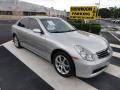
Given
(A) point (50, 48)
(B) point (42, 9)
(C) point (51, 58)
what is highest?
(B) point (42, 9)

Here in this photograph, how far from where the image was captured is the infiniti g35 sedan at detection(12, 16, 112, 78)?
11.9 ft

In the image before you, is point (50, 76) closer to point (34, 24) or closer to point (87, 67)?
point (87, 67)

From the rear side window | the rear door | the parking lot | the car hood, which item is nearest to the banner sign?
the rear side window

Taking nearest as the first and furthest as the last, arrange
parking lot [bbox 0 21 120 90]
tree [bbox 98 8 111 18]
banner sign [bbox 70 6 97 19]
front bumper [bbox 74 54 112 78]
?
front bumper [bbox 74 54 112 78] < parking lot [bbox 0 21 120 90] < banner sign [bbox 70 6 97 19] < tree [bbox 98 8 111 18]

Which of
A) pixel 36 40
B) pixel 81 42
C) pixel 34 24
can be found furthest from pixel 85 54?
pixel 34 24

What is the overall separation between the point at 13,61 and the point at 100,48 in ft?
10.1

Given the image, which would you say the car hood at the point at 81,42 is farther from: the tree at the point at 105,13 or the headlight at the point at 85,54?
the tree at the point at 105,13

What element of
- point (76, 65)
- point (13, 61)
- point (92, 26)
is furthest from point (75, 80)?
point (92, 26)

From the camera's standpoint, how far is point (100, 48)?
12.9ft

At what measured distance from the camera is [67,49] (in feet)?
12.5

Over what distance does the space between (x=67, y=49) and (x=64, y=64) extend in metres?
0.50

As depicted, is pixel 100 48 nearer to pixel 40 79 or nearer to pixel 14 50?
pixel 40 79

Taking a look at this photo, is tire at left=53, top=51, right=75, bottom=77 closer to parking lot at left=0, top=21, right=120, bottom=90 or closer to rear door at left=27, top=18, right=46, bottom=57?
parking lot at left=0, top=21, right=120, bottom=90

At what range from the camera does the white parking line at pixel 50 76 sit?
3725 mm
